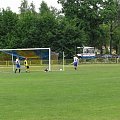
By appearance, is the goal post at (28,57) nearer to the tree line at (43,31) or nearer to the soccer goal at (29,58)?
the soccer goal at (29,58)

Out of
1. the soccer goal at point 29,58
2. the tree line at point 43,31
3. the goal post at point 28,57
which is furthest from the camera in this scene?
the tree line at point 43,31

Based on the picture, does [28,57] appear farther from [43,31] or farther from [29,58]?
[43,31]

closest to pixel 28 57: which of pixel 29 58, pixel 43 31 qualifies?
pixel 29 58

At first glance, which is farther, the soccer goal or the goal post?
the goal post

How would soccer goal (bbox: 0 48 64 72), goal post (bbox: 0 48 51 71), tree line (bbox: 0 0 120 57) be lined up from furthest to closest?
tree line (bbox: 0 0 120 57), goal post (bbox: 0 48 51 71), soccer goal (bbox: 0 48 64 72)

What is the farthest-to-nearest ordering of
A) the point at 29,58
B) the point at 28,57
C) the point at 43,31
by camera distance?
A: the point at 43,31, the point at 29,58, the point at 28,57

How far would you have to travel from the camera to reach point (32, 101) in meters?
17.2

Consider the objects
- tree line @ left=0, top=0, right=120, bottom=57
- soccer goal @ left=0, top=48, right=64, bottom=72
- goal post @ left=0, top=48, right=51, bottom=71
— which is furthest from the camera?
tree line @ left=0, top=0, right=120, bottom=57

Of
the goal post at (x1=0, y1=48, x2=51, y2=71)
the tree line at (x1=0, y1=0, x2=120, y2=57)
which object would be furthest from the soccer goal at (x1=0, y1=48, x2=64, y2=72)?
A: the tree line at (x1=0, y1=0, x2=120, y2=57)

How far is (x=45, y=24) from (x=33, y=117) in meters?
72.3

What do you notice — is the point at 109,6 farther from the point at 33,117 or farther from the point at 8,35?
the point at 33,117

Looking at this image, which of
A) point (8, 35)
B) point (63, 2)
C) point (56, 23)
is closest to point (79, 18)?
point (63, 2)

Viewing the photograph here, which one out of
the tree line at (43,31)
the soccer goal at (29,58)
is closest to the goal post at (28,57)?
the soccer goal at (29,58)

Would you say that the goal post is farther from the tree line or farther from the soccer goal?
the tree line
